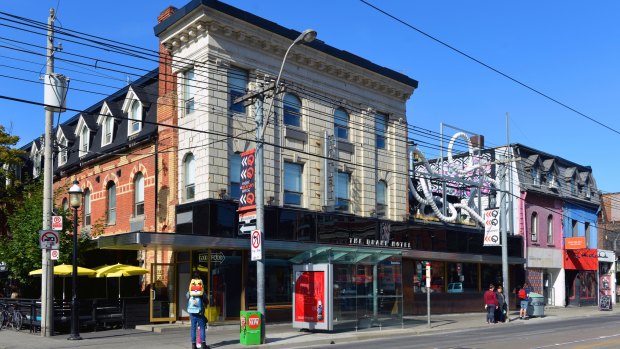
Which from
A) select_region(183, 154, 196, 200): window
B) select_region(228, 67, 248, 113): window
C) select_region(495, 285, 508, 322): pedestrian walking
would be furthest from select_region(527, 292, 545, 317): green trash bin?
select_region(183, 154, 196, 200): window

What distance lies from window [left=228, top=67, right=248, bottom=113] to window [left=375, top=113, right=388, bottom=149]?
26.0 feet

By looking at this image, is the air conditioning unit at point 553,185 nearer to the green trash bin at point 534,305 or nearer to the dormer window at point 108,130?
the green trash bin at point 534,305

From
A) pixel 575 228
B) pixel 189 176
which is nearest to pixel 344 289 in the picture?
pixel 189 176

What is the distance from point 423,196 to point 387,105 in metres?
7.82

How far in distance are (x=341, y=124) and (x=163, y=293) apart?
→ 34.8 ft

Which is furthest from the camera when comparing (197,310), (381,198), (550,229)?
(550,229)

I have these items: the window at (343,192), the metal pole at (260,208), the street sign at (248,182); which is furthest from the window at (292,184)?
the metal pole at (260,208)

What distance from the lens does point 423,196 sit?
1471 inches

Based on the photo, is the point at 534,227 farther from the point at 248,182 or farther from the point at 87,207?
the point at 87,207

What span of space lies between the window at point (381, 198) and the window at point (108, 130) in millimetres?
12617

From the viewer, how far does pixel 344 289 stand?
22484 millimetres

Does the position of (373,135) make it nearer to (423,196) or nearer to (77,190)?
(423,196)

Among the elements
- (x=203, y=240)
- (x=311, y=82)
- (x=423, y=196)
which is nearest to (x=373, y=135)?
(x=311, y=82)

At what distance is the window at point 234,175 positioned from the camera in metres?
24.8
